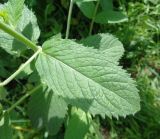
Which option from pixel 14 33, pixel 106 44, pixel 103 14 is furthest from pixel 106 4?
pixel 14 33

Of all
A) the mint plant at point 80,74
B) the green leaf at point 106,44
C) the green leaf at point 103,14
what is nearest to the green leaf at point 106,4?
the green leaf at point 103,14

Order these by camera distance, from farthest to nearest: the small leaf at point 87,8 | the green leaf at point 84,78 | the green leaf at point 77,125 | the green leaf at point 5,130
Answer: the small leaf at point 87,8 < the green leaf at point 77,125 < the green leaf at point 5,130 < the green leaf at point 84,78

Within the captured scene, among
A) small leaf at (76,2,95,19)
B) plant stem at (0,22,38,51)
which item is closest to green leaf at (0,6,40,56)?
plant stem at (0,22,38,51)

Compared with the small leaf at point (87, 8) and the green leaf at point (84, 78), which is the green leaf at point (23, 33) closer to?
the green leaf at point (84, 78)

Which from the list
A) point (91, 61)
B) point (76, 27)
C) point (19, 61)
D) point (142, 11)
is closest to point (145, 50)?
point (142, 11)

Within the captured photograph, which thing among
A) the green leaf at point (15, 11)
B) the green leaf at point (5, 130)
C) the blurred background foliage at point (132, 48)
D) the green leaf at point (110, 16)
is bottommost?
the blurred background foliage at point (132, 48)

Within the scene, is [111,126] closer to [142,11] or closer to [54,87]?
[142,11]

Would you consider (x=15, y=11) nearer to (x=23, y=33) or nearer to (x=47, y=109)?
(x=23, y=33)
